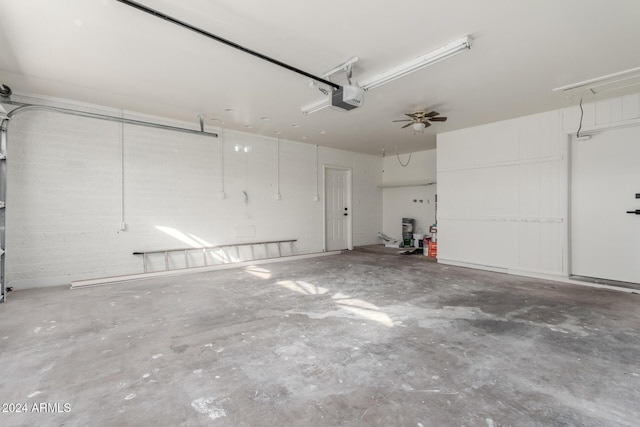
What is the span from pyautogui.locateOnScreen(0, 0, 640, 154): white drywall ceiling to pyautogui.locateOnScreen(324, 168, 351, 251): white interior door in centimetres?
356

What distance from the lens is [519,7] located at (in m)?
2.58

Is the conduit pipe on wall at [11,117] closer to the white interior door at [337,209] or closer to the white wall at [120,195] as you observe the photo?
the white wall at [120,195]

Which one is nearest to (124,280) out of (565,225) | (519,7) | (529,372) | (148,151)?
(148,151)

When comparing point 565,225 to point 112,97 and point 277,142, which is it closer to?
point 277,142

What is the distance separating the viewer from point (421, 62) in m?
3.33

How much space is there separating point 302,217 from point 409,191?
3.45 metres

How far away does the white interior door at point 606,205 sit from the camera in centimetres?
464

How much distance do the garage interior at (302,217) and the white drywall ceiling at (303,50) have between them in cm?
3

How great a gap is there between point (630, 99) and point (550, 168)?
4.39 feet

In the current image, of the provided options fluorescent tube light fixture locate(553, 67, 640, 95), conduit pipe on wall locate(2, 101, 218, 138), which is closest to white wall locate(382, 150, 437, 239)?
fluorescent tube light fixture locate(553, 67, 640, 95)

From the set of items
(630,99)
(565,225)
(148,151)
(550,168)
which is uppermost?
(630,99)

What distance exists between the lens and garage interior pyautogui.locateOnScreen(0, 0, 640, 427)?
6.94 feet

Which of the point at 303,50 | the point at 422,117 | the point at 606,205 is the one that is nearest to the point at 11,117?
the point at 303,50

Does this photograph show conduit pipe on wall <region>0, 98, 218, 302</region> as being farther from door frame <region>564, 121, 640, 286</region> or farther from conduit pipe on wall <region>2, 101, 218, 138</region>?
door frame <region>564, 121, 640, 286</region>
